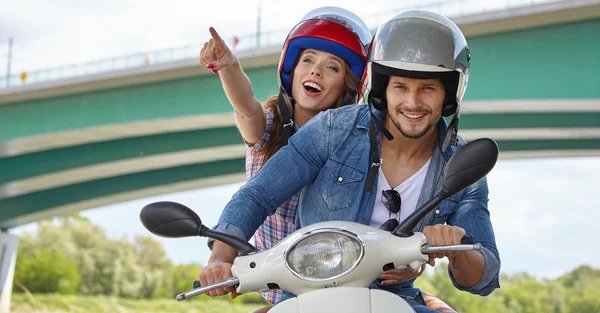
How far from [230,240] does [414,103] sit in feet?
2.86

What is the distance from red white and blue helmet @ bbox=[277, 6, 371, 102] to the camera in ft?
13.8

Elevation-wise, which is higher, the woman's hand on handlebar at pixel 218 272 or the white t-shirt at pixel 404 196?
the white t-shirt at pixel 404 196

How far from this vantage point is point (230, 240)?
2334 millimetres

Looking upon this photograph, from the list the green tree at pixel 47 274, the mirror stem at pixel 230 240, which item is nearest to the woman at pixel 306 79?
the mirror stem at pixel 230 240

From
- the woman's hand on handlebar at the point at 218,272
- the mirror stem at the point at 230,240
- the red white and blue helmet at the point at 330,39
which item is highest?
the red white and blue helmet at the point at 330,39

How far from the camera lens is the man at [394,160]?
108 inches

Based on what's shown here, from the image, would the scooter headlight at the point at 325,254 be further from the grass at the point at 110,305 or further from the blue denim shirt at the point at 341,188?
the grass at the point at 110,305

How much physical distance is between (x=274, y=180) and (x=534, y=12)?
10381 millimetres

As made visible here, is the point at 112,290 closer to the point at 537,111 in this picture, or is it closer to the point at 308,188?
the point at 537,111

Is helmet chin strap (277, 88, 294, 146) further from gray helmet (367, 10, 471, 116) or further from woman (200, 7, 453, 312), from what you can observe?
gray helmet (367, 10, 471, 116)

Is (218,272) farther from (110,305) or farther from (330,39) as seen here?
(110,305)

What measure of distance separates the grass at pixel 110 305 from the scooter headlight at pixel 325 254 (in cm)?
2687

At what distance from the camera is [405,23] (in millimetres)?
2781

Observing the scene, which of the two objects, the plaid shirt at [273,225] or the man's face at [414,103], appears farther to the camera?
the plaid shirt at [273,225]
